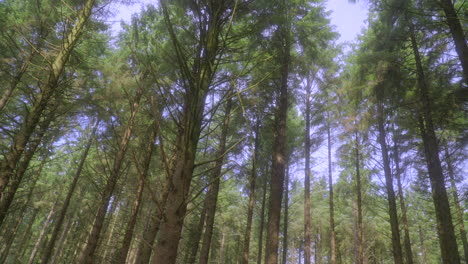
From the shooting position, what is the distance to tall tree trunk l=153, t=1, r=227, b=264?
4.88 ft

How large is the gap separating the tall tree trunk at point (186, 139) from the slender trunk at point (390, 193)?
426 inches

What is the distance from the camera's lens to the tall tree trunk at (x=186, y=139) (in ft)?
4.88

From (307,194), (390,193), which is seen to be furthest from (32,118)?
(390,193)

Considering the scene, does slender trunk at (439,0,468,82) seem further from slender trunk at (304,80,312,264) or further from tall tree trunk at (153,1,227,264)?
tall tree trunk at (153,1,227,264)

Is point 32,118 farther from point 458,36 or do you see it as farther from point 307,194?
point 458,36

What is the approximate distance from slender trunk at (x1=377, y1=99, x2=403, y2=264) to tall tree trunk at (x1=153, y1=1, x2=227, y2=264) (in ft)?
35.5

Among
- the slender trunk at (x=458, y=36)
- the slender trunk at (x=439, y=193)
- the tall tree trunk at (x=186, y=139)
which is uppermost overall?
the slender trunk at (x=458, y=36)

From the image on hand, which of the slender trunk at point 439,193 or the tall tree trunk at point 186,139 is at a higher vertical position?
the slender trunk at point 439,193

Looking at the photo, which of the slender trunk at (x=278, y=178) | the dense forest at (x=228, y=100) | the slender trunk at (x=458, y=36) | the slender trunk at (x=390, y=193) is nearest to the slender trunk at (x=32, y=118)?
the dense forest at (x=228, y=100)

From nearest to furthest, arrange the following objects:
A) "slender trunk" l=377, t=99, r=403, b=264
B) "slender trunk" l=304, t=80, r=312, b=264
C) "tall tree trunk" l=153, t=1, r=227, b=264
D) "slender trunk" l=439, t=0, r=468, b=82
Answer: "tall tree trunk" l=153, t=1, r=227, b=264 < "slender trunk" l=439, t=0, r=468, b=82 < "slender trunk" l=377, t=99, r=403, b=264 < "slender trunk" l=304, t=80, r=312, b=264

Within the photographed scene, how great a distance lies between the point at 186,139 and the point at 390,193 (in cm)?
1108

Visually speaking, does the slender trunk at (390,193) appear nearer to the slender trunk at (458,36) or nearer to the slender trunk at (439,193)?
the slender trunk at (439,193)

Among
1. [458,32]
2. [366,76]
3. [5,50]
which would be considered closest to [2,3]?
[5,50]

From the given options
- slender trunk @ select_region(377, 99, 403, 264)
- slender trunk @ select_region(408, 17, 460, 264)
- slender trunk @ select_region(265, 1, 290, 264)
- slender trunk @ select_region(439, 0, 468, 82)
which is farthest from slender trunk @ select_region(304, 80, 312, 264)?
slender trunk @ select_region(439, 0, 468, 82)
